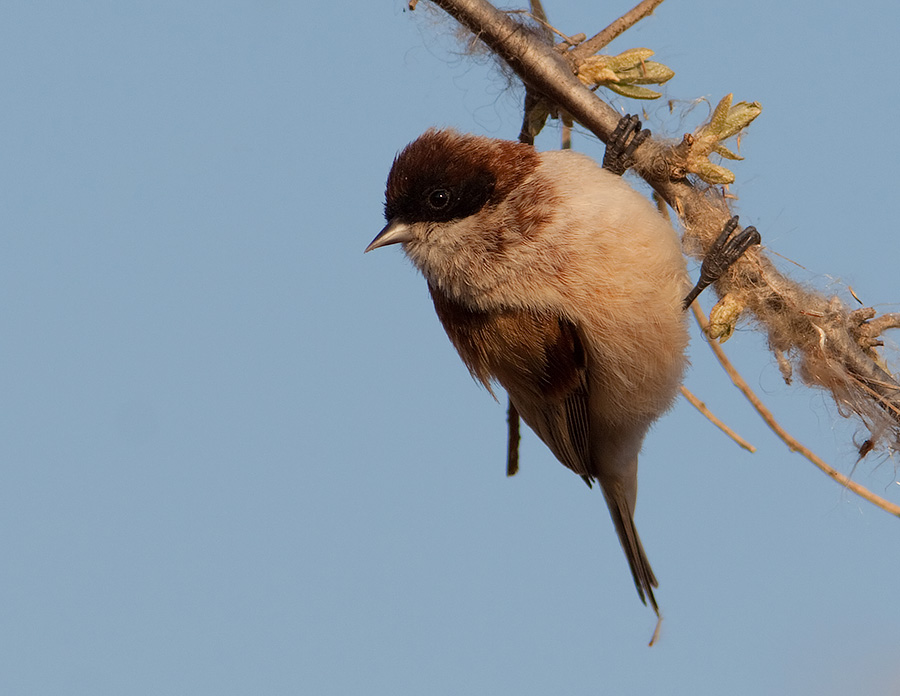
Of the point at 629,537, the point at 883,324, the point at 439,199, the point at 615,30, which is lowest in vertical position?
the point at 629,537

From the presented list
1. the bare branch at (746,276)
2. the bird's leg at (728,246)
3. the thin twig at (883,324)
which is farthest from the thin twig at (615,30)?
the thin twig at (883,324)

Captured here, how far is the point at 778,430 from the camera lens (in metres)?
3.40

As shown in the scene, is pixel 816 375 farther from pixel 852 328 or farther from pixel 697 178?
pixel 697 178

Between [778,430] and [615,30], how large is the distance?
5.49 ft

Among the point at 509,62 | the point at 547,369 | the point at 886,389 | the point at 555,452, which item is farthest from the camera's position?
the point at 555,452

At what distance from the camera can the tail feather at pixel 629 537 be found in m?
4.39

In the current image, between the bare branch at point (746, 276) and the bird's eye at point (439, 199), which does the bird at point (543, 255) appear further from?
the bare branch at point (746, 276)

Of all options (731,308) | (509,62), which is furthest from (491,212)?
(731,308)

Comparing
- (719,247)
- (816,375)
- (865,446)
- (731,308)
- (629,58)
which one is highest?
(629,58)

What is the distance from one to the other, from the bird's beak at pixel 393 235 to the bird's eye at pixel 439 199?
138 millimetres

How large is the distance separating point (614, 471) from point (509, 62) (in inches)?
83.9

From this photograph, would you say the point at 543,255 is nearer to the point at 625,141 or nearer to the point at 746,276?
the point at 625,141

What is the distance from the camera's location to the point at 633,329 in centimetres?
354

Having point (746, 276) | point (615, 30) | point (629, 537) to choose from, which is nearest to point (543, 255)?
point (746, 276)
